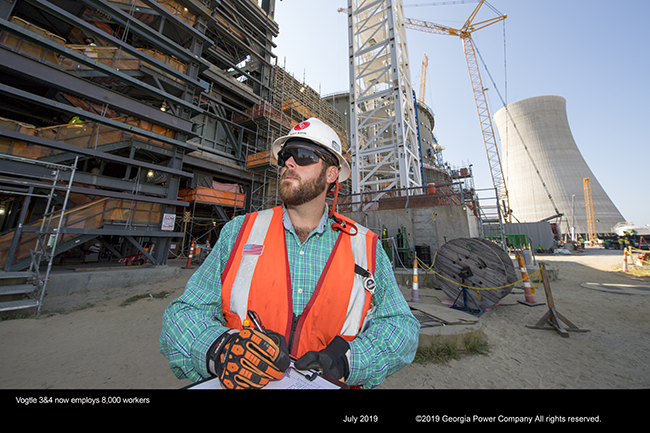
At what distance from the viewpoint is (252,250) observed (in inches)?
59.1

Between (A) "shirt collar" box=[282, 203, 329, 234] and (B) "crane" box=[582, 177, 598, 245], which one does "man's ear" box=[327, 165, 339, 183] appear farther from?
(B) "crane" box=[582, 177, 598, 245]

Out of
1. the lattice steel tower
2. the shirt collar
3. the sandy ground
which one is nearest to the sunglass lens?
the shirt collar

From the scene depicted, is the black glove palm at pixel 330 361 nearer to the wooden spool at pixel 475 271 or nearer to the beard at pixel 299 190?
the beard at pixel 299 190

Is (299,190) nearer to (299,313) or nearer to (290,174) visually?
(290,174)

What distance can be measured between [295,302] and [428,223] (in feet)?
30.9

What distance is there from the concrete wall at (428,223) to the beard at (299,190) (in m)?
8.62

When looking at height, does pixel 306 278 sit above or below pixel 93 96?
below

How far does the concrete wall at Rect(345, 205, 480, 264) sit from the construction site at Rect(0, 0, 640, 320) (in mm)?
54

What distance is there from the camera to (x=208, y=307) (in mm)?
1375

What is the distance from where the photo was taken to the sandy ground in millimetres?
2967

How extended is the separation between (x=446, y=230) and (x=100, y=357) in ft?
34.2

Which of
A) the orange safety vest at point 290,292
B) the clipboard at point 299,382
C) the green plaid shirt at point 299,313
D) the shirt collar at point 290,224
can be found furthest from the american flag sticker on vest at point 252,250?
the clipboard at point 299,382
